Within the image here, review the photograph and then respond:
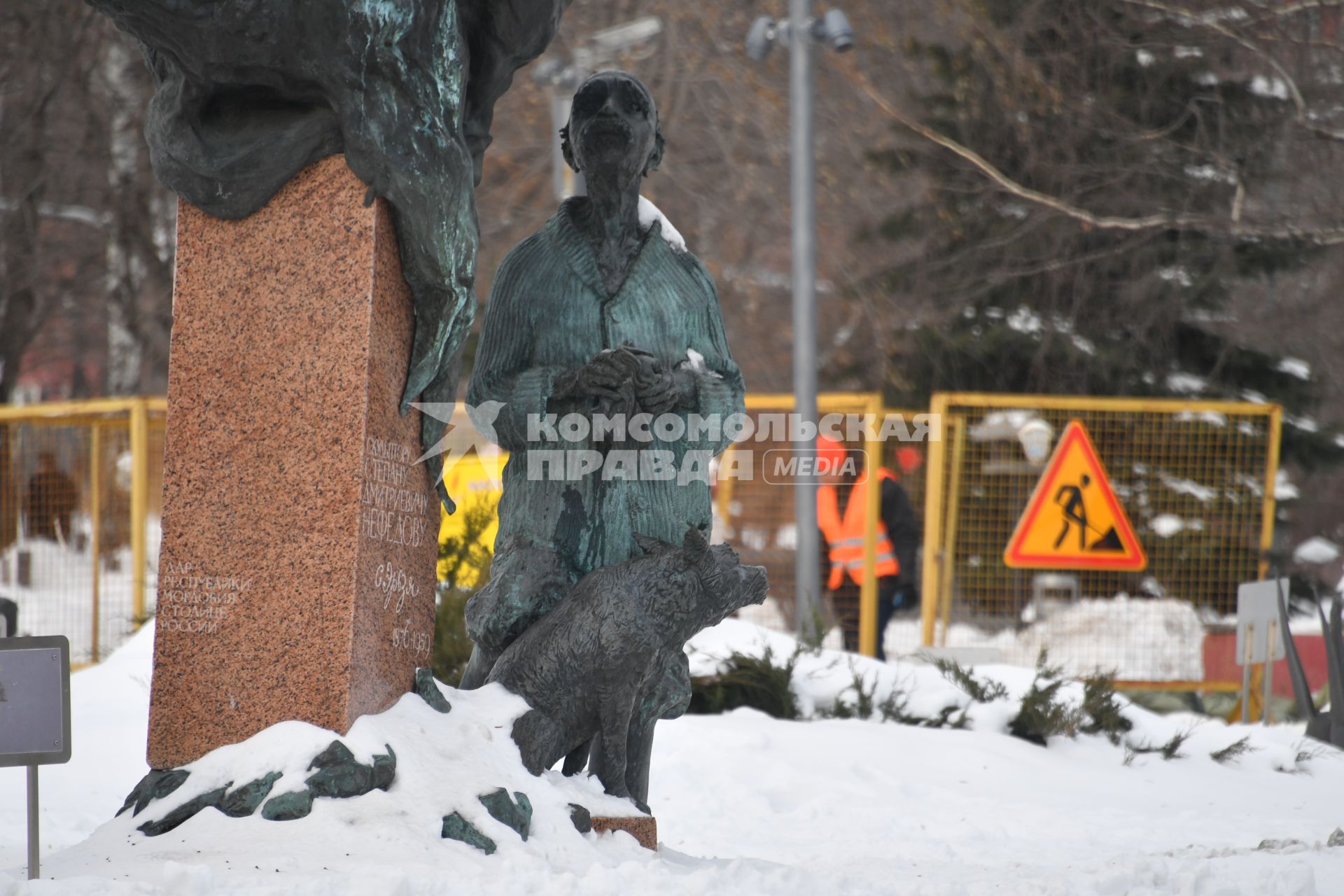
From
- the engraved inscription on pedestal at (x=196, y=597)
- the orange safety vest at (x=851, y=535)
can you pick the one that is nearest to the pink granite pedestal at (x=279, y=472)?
the engraved inscription on pedestal at (x=196, y=597)

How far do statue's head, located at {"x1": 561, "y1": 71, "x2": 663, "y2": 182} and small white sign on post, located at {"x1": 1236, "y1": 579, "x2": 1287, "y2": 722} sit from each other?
672 centimetres

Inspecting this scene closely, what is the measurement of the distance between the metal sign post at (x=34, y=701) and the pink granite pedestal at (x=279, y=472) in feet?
1.34

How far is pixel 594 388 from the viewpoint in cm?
479

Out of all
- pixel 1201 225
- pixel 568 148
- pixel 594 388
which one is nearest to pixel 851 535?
pixel 1201 225

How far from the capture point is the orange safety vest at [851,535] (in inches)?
488

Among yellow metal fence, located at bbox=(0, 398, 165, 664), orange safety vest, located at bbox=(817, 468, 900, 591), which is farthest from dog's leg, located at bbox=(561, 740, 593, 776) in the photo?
yellow metal fence, located at bbox=(0, 398, 165, 664)

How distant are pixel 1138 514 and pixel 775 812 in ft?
26.0

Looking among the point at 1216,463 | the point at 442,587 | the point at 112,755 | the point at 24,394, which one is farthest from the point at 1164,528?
the point at 24,394

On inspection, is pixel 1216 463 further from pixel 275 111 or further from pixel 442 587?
pixel 275 111

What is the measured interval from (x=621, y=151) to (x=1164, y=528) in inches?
399

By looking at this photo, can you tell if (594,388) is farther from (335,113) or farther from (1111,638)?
(1111,638)

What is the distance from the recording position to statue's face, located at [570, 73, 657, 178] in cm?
494

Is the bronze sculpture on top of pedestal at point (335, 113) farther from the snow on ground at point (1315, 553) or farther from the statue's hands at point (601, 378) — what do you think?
the snow on ground at point (1315, 553)

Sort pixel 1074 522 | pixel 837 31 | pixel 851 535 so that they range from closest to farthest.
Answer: pixel 1074 522
pixel 837 31
pixel 851 535
